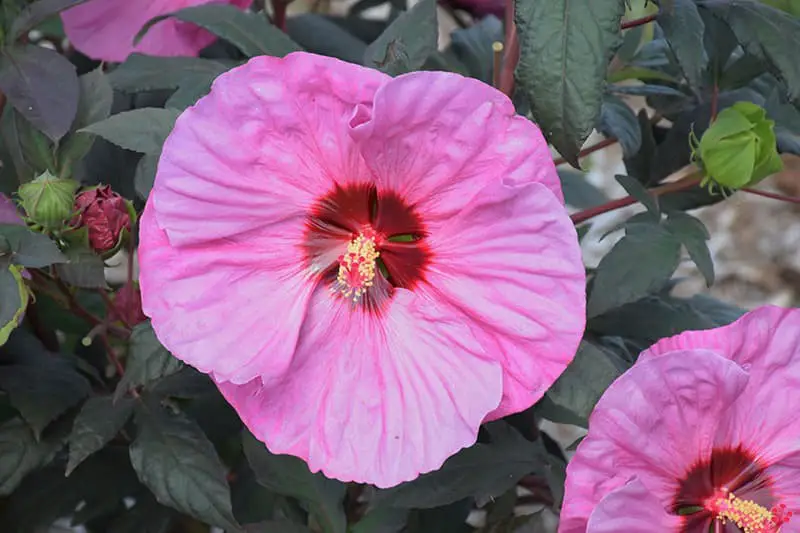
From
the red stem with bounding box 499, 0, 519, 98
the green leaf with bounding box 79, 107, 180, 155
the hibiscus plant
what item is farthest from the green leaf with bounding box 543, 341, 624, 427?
the green leaf with bounding box 79, 107, 180, 155

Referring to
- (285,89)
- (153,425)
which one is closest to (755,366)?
(285,89)

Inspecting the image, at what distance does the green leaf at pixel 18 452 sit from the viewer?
2.77ft

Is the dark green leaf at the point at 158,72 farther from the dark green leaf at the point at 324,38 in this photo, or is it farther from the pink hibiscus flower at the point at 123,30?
the dark green leaf at the point at 324,38

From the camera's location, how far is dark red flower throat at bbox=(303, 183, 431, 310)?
71cm

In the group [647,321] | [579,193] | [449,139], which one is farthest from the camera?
[579,193]

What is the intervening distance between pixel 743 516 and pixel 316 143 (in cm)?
39

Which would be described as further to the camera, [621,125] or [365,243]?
[621,125]

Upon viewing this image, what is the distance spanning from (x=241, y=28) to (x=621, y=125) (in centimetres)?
34

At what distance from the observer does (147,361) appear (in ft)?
2.47

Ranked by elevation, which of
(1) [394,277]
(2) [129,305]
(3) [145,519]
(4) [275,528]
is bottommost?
(3) [145,519]

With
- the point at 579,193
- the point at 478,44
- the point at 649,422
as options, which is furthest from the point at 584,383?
the point at 579,193

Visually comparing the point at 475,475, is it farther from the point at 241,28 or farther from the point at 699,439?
the point at 241,28

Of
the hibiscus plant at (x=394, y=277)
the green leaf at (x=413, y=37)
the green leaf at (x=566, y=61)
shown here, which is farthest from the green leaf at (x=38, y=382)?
the green leaf at (x=566, y=61)

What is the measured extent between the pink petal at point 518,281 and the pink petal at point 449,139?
0.06 ft
